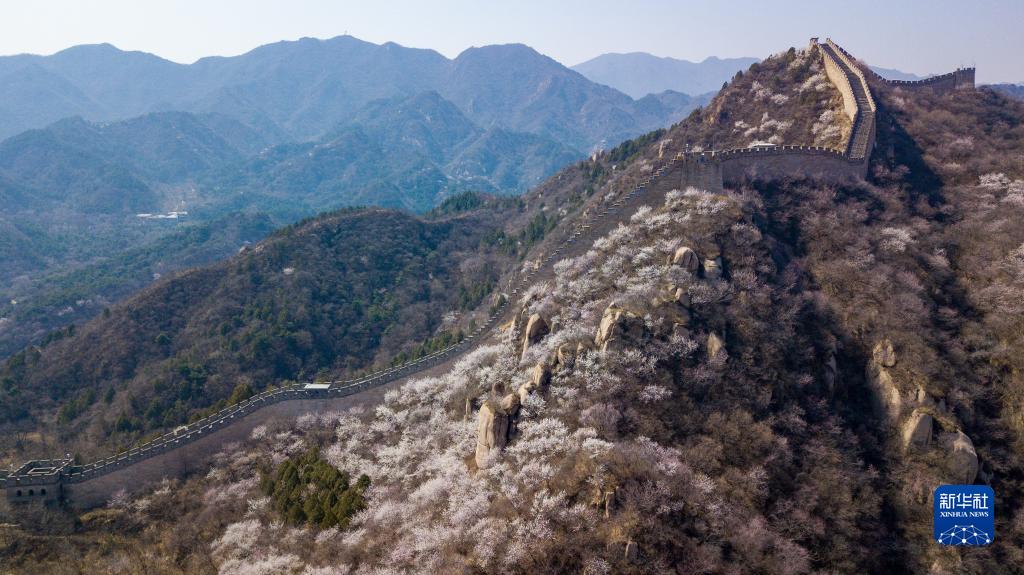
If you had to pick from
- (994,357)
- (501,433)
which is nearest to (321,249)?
(501,433)

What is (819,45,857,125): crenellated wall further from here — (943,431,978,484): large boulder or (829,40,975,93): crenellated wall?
(943,431,978,484): large boulder

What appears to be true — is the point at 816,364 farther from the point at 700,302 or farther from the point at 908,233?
the point at 908,233

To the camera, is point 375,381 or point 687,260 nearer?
point 687,260

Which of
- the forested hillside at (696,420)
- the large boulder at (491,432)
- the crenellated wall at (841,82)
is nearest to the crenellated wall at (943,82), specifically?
the crenellated wall at (841,82)

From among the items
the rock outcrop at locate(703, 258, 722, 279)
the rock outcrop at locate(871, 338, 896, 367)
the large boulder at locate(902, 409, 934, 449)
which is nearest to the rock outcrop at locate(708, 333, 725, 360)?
the rock outcrop at locate(703, 258, 722, 279)

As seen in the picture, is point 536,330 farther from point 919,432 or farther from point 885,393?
point 919,432

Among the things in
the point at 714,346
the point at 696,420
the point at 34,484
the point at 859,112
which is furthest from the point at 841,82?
the point at 34,484
